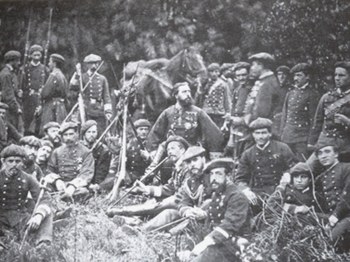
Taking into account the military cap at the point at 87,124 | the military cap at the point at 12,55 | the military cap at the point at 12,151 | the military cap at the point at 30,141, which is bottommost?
the military cap at the point at 12,151

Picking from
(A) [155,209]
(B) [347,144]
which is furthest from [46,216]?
(B) [347,144]

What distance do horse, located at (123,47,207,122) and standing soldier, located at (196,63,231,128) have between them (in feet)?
0.27

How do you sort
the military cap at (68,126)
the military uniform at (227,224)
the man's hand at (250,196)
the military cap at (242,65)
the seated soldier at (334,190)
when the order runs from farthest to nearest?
1. the military cap at (68,126)
2. the military cap at (242,65)
3. the man's hand at (250,196)
4. the military uniform at (227,224)
5. the seated soldier at (334,190)

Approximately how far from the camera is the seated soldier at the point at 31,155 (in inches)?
238

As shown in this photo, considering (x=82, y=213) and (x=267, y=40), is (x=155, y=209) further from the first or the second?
(x=267, y=40)

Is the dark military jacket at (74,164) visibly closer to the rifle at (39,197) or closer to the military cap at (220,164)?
the rifle at (39,197)

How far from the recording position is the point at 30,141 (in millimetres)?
6176

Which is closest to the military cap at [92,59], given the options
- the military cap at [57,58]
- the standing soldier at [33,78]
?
the military cap at [57,58]

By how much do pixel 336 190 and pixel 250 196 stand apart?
724 mm

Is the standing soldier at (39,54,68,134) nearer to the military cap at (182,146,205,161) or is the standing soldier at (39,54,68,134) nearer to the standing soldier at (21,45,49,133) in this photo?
the standing soldier at (21,45,49,133)

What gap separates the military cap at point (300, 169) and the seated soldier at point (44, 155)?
2.43 metres

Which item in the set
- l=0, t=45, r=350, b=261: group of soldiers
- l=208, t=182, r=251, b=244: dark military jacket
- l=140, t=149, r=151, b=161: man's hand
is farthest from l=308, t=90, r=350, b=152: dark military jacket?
l=140, t=149, r=151, b=161: man's hand

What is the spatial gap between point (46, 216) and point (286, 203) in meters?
2.26

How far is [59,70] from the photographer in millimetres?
6340
